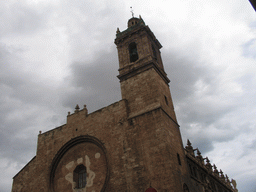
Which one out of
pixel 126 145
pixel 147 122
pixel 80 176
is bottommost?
pixel 80 176

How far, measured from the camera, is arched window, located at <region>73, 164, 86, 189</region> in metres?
20.2

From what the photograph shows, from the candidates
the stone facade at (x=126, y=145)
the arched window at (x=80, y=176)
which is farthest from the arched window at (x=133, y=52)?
the arched window at (x=80, y=176)

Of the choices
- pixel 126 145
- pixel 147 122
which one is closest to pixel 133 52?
pixel 147 122

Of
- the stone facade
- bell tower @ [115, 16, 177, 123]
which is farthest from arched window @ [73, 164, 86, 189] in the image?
bell tower @ [115, 16, 177, 123]

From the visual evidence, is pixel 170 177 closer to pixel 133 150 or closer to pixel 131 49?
pixel 133 150

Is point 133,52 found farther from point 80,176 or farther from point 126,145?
point 80,176

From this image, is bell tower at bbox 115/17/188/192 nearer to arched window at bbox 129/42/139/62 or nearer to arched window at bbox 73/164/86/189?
arched window at bbox 129/42/139/62

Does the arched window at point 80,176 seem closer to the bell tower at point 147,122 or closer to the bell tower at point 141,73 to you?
the bell tower at point 147,122

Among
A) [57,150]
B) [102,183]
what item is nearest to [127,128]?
[102,183]

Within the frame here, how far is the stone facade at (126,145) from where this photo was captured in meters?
17.0

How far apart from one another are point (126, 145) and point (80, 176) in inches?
227

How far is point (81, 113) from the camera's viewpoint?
22.7 metres

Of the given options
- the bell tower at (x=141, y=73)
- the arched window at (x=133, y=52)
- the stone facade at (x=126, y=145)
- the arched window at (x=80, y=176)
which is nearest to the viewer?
the stone facade at (x=126, y=145)

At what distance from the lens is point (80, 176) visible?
20.8 m
